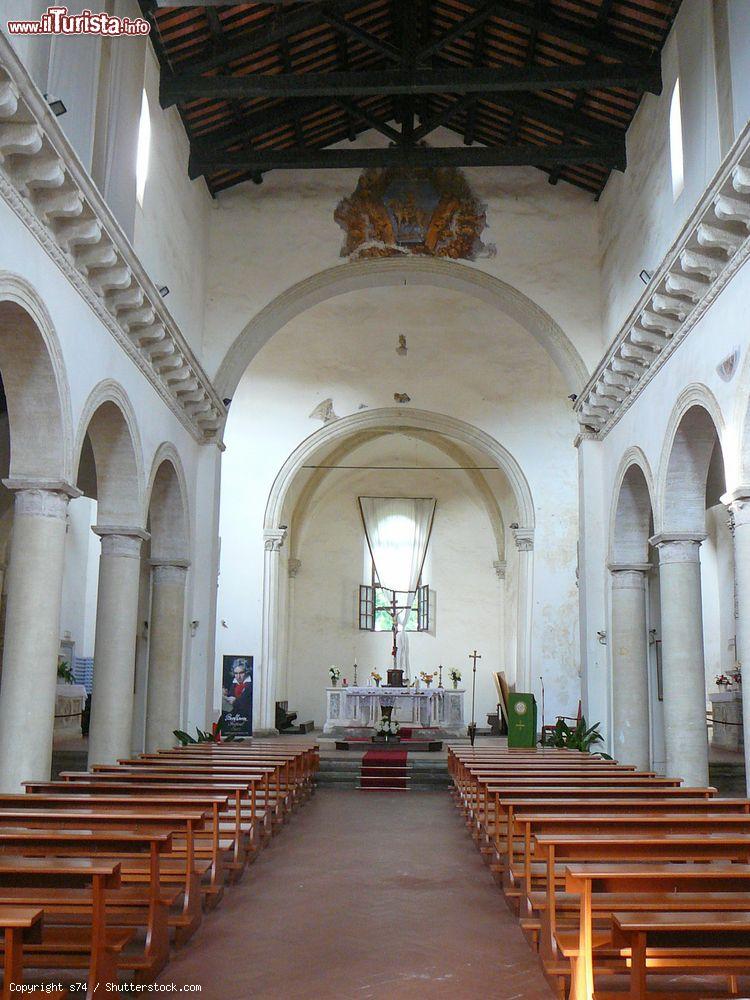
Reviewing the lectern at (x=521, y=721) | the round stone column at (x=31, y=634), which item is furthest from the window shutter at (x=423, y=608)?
the round stone column at (x=31, y=634)

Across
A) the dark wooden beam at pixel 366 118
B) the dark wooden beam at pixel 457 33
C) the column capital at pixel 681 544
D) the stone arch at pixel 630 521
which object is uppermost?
the dark wooden beam at pixel 366 118

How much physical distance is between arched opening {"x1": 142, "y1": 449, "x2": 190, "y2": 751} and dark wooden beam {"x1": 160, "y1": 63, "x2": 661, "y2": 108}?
490cm

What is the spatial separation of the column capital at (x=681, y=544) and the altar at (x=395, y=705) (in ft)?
37.7

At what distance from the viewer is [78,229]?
9320mm

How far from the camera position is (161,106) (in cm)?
1302

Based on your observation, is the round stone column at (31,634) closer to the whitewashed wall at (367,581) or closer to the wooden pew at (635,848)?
the wooden pew at (635,848)

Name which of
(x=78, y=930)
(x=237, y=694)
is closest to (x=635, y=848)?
(x=78, y=930)

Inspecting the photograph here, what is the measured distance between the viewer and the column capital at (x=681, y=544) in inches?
470

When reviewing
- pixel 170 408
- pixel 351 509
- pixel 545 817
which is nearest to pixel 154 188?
pixel 170 408

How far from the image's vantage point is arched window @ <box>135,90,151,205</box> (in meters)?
12.4

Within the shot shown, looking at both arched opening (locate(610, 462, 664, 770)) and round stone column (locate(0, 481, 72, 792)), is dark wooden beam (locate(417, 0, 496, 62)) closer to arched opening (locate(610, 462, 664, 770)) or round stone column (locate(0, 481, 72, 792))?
arched opening (locate(610, 462, 664, 770))

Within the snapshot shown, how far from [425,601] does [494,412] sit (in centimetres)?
757

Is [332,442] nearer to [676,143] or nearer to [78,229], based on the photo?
[676,143]

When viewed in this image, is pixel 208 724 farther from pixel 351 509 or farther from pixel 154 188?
pixel 351 509
